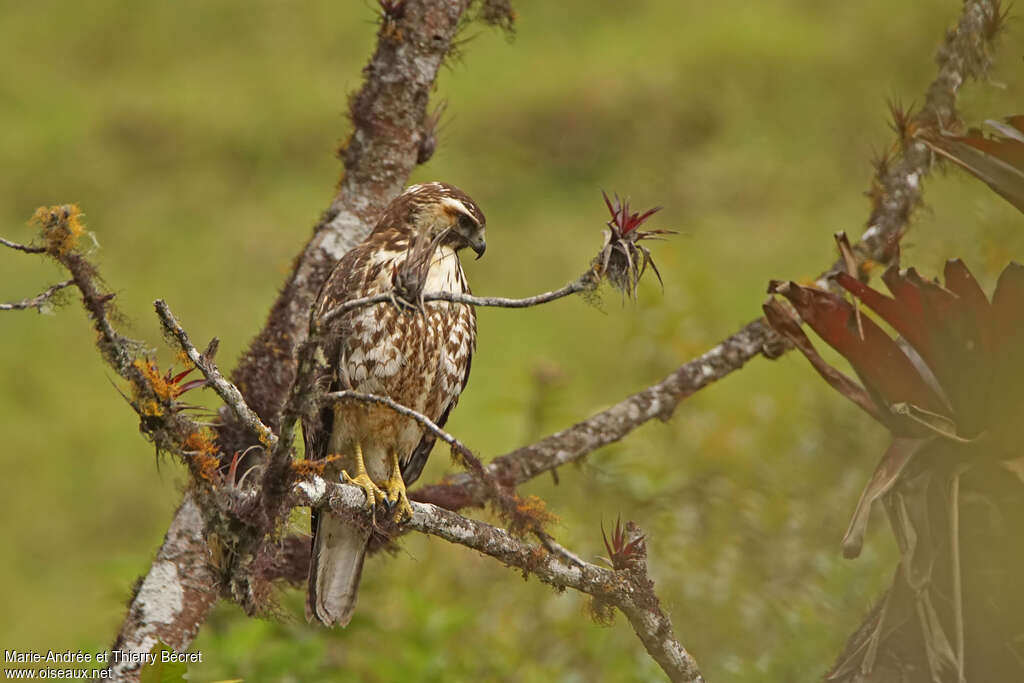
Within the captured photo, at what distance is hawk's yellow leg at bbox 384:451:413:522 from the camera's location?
3712mm

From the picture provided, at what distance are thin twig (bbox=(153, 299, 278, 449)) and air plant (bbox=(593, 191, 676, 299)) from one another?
0.90 m

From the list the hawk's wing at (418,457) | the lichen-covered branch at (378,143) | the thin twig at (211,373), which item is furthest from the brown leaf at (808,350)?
the thin twig at (211,373)

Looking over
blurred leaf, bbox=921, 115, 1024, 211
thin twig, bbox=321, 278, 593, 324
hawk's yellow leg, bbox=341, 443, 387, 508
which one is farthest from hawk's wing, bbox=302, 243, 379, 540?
blurred leaf, bbox=921, 115, 1024, 211

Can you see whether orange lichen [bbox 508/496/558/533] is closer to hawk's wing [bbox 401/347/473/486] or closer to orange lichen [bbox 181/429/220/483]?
orange lichen [bbox 181/429/220/483]

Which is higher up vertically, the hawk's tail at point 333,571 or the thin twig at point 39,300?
the hawk's tail at point 333,571

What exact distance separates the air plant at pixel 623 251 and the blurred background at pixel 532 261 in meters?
1.14

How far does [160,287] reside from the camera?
455 inches

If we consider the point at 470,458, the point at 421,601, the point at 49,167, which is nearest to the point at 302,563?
the point at 421,601

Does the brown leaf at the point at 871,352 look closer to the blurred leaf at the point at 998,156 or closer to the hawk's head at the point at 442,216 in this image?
the blurred leaf at the point at 998,156

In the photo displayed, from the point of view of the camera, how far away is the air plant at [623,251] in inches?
104

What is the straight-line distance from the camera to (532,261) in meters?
11.5

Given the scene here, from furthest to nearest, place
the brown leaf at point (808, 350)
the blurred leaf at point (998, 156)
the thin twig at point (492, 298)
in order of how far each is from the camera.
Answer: the brown leaf at point (808, 350), the blurred leaf at point (998, 156), the thin twig at point (492, 298)

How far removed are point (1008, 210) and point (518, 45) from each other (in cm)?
886

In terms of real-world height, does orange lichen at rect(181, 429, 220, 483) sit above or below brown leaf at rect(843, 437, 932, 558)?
above
